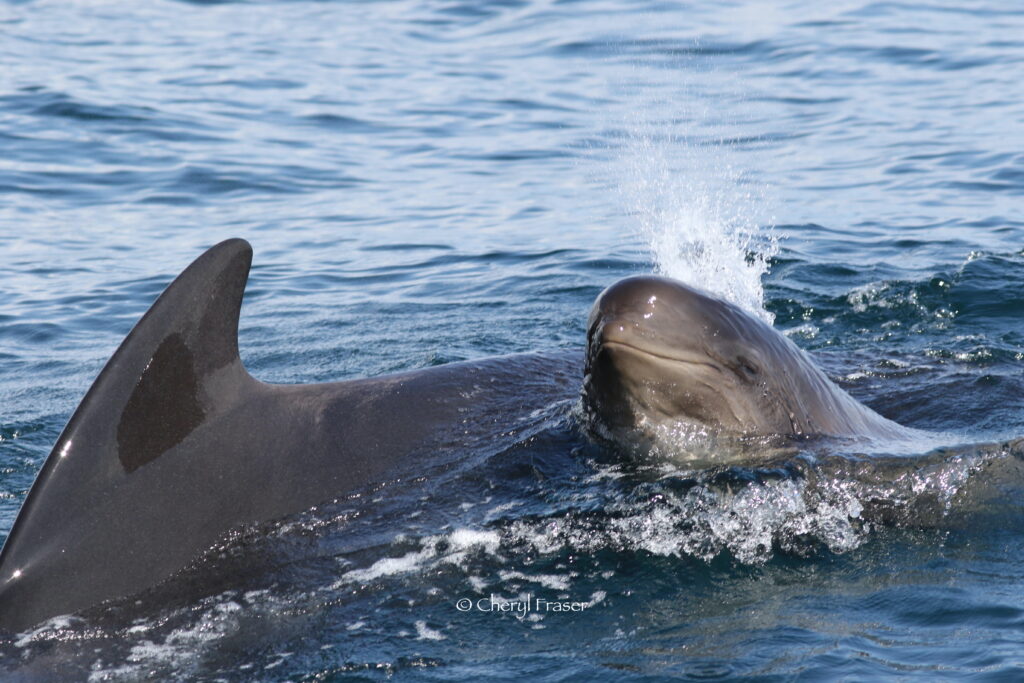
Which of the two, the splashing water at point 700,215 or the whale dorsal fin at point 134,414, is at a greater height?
the whale dorsal fin at point 134,414

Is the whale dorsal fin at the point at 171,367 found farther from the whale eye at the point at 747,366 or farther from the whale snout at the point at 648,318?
the whale eye at the point at 747,366

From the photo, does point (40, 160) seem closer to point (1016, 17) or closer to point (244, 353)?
point (244, 353)

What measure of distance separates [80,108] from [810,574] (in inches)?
706

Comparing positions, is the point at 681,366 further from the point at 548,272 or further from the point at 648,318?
the point at 548,272

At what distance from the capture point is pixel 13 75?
23.5 m

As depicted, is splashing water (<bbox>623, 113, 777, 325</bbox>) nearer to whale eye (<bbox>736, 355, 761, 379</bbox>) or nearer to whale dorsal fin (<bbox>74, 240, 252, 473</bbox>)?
whale eye (<bbox>736, 355, 761, 379</bbox>)

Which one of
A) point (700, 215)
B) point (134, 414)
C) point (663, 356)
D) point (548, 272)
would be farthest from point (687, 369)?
point (700, 215)

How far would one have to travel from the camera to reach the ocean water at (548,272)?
19.5 ft

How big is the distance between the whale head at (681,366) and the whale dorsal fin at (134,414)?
1.86 meters

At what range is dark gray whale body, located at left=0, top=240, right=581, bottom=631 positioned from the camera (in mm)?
5801

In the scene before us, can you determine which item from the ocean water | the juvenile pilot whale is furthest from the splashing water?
the juvenile pilot whale

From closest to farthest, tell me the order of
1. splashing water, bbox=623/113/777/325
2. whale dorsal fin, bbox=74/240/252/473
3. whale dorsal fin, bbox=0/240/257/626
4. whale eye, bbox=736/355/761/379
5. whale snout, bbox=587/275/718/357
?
whale dorsal fin, bbox=0/240/257/626, whale dorsal fin, bbox=74/240/252/473, whale snout, bbox=587/275/718/357, whale eye, bbox=736/355/761/379, splashing water, bbox=623/113/777/325

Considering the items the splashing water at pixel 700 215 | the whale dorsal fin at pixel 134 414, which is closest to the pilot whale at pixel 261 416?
the whale dorsal fin at pixel 134 414

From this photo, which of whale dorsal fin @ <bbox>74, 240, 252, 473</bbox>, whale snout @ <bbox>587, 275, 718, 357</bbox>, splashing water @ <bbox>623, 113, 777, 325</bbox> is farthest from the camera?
splashing water @ <bbox>623, 113, 777, 325</bbox>
